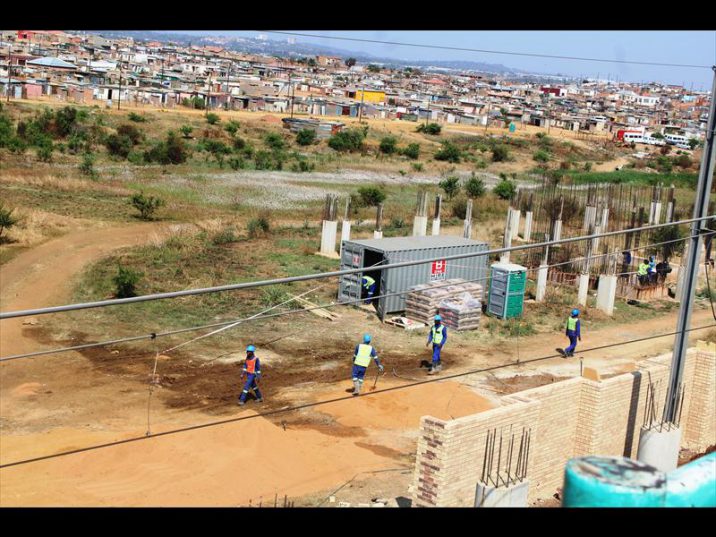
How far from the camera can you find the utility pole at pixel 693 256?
1162cm

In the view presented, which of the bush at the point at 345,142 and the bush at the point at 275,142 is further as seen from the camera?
the bush at the point at 345,142

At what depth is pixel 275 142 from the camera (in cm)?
6216

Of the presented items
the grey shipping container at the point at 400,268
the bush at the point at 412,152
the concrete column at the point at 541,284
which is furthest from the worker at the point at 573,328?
the bush at the point at 412,152

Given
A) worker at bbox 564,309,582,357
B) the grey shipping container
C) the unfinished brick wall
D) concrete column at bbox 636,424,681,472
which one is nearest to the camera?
the unfinished brick wall

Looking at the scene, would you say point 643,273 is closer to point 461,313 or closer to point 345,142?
point 461,313

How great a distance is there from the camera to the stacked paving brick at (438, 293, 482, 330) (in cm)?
2114

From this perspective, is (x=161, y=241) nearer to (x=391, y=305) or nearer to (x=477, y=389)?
(x=391, y=305)

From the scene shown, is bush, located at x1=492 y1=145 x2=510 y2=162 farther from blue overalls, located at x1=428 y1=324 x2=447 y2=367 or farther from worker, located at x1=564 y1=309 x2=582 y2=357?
blue overalls, located at x1=428 y1=324 x2=447 y2=367

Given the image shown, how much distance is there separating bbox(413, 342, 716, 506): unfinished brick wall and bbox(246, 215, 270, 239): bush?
17.2m

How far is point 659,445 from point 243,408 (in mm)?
6805

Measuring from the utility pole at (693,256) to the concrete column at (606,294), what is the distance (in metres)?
11.1

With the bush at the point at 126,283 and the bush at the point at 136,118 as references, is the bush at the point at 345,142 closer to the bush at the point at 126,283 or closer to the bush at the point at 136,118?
the bush at the point at 136,118

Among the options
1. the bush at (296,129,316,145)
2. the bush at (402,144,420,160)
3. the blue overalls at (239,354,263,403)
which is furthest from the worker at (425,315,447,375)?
the bush at (296,129,316,145)
